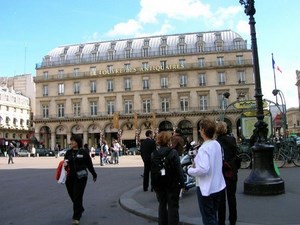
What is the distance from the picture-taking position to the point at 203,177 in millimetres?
4828

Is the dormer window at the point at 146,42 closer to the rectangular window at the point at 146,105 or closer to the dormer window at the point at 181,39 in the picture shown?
the dormer window at the point at 181,39

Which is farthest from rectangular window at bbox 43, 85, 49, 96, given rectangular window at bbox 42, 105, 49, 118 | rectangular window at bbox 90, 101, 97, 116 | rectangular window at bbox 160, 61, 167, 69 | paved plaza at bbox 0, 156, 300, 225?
paved plaza at bbox 0, 156, 300, 225

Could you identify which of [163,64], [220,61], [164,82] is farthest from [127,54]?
[220,61]

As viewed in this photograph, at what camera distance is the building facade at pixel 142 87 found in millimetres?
61156

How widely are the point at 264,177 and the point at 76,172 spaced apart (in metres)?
4.62

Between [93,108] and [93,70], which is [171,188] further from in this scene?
[93,70]

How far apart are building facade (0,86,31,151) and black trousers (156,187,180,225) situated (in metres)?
76.2

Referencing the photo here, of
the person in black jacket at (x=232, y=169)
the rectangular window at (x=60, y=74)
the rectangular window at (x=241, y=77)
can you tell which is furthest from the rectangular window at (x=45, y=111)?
the person in black jacket at (x=232, y=169)

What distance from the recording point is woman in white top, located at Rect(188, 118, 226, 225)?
474 cm

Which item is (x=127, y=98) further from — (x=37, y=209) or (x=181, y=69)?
(x=37, y=209)

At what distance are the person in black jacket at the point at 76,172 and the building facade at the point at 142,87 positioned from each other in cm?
5131

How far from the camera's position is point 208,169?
4.71 meters

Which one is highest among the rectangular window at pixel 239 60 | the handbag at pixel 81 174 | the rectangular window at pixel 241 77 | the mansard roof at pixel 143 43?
the mansard roof at pixel 143 43

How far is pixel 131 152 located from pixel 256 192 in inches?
1852
